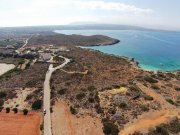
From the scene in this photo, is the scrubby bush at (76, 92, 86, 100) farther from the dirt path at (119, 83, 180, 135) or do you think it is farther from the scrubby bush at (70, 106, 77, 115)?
the dirt path at (119, 83, 180, 135)

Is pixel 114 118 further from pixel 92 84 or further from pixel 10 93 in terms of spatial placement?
pixel 10 93

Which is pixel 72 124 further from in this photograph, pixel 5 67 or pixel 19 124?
pixel 5 67

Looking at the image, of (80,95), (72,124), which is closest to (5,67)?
(80,95)

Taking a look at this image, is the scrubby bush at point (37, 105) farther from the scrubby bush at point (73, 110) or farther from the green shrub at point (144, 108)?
the green shrub at point (144, 108)

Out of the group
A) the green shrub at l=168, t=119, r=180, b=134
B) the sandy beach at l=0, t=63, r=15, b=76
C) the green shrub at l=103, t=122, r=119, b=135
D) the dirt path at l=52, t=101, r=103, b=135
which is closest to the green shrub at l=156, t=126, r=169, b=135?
the green shrub at l=168, t=119, r=180, b=134

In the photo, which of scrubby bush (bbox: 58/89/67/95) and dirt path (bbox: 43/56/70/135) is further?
scrubby bush (bbox: 58/89/67/95)

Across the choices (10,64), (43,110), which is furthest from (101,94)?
(10,64)

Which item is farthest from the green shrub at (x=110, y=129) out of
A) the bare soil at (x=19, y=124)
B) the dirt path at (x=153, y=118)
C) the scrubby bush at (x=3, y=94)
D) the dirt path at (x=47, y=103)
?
the scrubby bush at (x=3, y=94)
